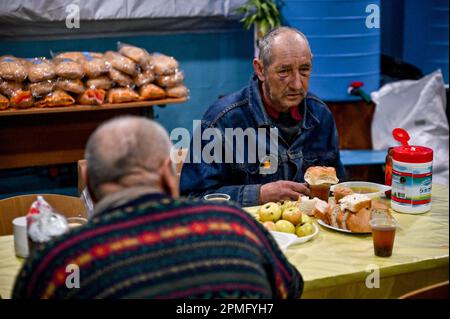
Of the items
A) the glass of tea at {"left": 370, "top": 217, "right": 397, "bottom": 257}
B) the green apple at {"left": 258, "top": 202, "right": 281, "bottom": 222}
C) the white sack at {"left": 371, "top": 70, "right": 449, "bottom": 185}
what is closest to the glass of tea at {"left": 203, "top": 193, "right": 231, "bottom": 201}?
the green apple at {"left": 258, "top": 202, "right": 281, "bottom": 222}

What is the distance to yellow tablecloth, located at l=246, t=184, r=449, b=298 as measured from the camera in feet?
6.55

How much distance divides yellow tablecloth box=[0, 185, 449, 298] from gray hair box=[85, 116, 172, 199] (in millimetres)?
703

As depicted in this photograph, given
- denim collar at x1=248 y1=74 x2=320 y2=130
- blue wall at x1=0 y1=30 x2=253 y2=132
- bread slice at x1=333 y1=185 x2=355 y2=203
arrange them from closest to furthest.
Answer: bread slice at x1=333 y1=185 x2=355 y2=203
denim collar at x1=248 y1=74 x2=320 y2=130
blue wall at x1=0 y1=30 x2=253 y2=132

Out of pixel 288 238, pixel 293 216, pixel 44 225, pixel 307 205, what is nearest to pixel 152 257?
pixel 44 225

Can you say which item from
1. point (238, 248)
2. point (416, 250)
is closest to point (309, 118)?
point (416, 250)

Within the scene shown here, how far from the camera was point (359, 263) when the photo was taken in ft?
6.79

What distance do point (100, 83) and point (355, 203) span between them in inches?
112

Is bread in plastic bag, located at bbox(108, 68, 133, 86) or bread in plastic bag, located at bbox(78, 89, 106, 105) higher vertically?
bread in plastic bag, located at bbox(108, 68, 133, 86)

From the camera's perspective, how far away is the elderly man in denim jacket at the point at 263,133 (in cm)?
276

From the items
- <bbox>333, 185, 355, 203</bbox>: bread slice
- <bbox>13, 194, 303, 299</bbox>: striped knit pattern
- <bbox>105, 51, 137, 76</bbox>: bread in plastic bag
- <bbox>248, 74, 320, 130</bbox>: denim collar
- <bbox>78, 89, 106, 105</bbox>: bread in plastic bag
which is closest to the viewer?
<bbox>13, 194, 303, 299</bbox>: striped knit pattern

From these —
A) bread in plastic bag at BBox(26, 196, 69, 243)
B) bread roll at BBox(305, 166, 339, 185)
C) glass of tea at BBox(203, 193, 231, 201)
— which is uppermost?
bread in plastic bag at BBox(26, 196, 69, 243)

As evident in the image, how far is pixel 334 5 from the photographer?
490 centimetres

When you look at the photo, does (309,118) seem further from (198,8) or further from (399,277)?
(198,8)

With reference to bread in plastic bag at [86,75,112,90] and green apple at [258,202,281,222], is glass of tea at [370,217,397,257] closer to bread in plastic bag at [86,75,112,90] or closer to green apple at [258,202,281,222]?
green apple at [258,202,281,222]
